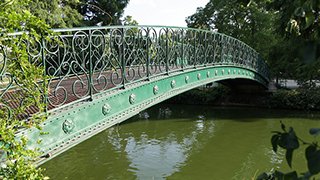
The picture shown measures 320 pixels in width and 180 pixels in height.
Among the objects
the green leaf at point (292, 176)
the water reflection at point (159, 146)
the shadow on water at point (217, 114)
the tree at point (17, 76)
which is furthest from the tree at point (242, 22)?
the green leaf at point (292, 176)

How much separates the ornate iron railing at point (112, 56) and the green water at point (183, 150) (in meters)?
2.55

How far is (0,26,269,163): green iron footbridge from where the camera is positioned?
176 inches

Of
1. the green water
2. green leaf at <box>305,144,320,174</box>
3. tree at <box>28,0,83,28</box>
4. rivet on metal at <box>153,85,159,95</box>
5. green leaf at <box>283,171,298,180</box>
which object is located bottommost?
the green water

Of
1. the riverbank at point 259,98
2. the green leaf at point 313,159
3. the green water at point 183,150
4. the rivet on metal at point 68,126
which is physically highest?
the green leaf at point 313,159

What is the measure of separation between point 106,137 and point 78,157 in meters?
2.70

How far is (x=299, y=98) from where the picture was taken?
1791 centimetres

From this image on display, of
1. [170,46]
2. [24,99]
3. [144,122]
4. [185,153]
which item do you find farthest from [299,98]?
[24,99]

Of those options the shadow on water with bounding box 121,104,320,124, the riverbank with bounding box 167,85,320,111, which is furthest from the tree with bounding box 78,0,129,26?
the riverbank with bounding box 167,85,320,111

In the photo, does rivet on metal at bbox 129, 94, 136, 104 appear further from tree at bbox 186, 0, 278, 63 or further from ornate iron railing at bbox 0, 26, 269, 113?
tree at bbox 186, 0, 278, 63

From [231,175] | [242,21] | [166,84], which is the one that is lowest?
[231,175]

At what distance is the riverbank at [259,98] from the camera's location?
1778 cm

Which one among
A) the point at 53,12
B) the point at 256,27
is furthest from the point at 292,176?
the point at 256,27

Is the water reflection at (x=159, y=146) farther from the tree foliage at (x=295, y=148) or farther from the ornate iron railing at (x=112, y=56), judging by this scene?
the tree foliage at (x=295, y=148)

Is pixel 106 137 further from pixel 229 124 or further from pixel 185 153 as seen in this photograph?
pixel 229 124
